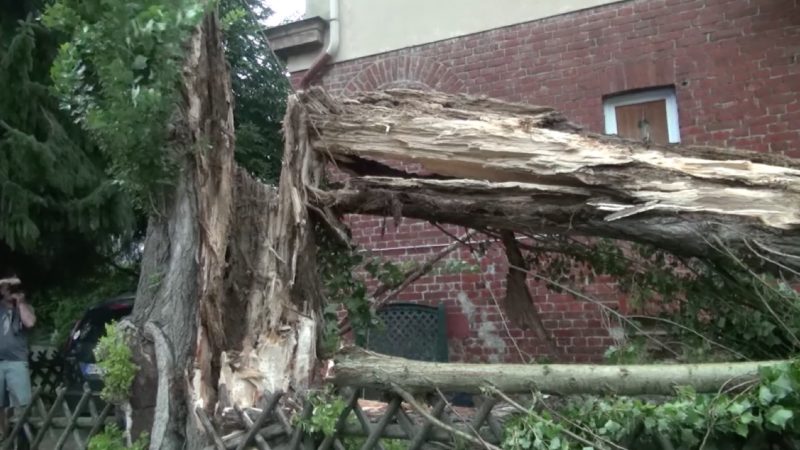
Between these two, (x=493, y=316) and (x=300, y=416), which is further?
(x=493, y=316)

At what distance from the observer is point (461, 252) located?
298 inches

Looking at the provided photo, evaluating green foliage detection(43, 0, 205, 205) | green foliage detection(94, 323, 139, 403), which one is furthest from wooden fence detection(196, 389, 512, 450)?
green foliage detection(43, 0, 205, 205)

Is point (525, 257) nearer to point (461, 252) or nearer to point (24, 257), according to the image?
point (461, 252)

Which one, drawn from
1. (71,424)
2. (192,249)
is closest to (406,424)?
(192,249)

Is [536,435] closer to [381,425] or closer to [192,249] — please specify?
[381,425]

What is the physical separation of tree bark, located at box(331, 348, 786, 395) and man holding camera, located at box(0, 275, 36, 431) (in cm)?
374

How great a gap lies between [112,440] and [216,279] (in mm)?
1318

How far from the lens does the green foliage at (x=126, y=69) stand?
3.81m

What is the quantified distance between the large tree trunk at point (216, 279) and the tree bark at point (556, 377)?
57 cm

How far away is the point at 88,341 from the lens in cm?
784

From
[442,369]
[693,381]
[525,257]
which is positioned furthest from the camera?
[525,257]

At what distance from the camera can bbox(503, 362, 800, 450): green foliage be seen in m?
2.78

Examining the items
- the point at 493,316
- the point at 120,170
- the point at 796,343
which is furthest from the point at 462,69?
the point at 796,343

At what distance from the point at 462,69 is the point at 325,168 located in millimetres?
3832
